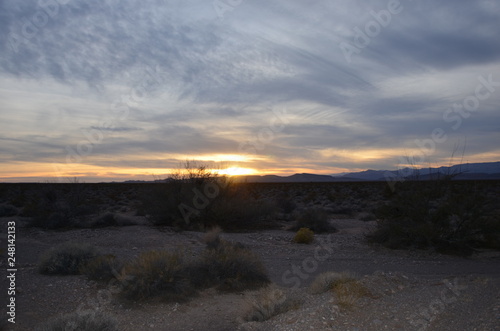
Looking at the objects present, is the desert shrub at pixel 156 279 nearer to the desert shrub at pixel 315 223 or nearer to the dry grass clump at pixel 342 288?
the dry grass clump at pixel 342 288

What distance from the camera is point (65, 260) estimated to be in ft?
34.1

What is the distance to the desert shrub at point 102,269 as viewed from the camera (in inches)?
379

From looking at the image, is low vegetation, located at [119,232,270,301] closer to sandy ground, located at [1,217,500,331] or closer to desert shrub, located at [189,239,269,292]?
desert shrub, located at [189,239,269,292]

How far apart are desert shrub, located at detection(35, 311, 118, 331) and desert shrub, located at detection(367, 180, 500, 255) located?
11.2 metres

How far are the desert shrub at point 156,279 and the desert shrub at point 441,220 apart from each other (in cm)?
879

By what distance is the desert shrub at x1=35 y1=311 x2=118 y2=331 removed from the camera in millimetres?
5875

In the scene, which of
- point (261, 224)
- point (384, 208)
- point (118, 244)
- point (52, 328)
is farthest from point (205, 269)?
point (261, 224)

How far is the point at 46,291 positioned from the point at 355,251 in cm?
1017

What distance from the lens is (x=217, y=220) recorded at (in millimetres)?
20719

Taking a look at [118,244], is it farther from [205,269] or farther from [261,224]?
[261,224]

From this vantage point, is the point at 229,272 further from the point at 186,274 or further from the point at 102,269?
the point at 102,269
